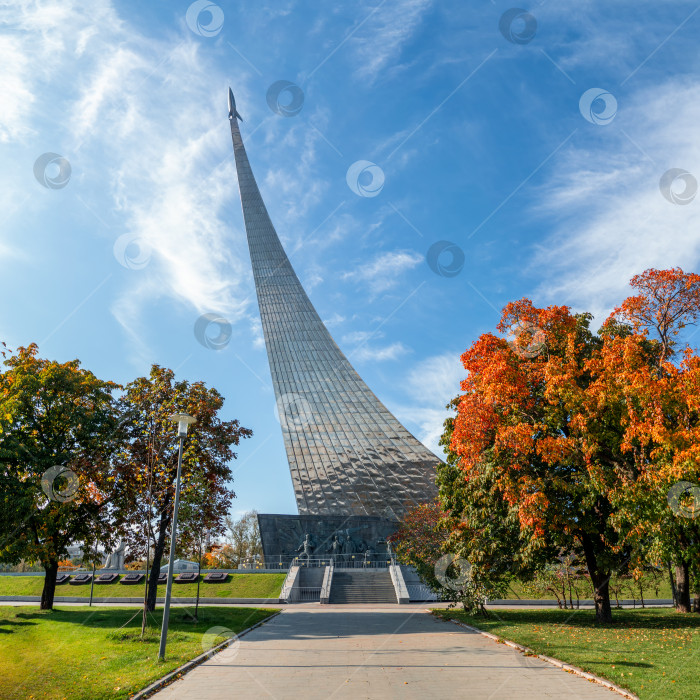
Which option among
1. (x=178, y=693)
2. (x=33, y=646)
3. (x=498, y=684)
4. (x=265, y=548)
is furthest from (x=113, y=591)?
(x=498, y=684)

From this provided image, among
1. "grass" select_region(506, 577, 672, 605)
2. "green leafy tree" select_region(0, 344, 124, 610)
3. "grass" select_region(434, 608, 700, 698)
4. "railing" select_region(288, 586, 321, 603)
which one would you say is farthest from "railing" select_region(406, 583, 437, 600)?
"green leafy tree" select_region(0, 344, 124, 610)

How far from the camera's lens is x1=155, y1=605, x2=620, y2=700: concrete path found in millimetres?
7125

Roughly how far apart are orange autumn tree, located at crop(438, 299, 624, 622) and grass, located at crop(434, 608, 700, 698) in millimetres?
1437

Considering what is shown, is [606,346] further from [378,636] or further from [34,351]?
[34,351]

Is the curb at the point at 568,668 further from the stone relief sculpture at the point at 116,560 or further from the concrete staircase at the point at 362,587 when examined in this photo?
the stone relief sculpture at the point at 116,560

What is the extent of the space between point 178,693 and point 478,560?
29.2 feet

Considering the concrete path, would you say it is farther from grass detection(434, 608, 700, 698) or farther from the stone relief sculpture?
the stone relief sculpture

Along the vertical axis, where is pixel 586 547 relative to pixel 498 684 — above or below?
above


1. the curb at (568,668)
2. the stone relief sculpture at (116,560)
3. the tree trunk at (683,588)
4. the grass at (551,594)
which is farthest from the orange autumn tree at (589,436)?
the stone relief sculpture at (116,560)

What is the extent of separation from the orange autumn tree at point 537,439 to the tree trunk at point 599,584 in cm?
2

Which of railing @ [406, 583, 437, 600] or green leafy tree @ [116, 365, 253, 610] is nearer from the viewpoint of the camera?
green leafy tree @ [116, 365, 253, 610]

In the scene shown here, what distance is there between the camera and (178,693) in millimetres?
7184

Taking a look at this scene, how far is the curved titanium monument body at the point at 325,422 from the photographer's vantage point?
39.4m

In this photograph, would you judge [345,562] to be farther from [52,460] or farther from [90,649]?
[90,649]
